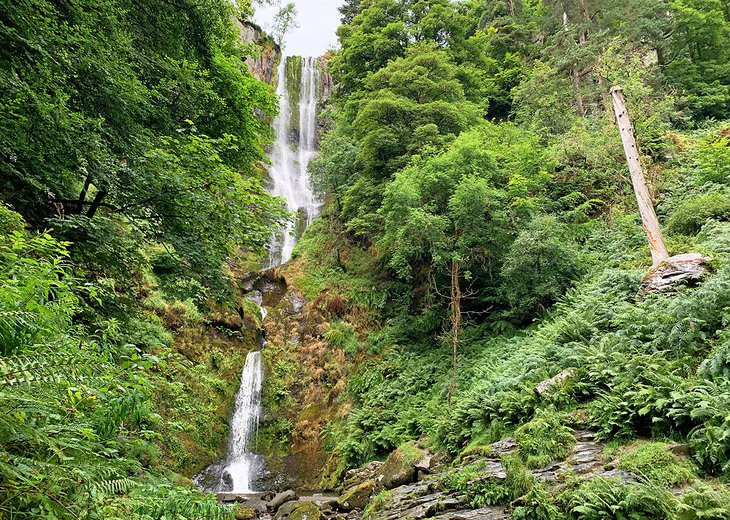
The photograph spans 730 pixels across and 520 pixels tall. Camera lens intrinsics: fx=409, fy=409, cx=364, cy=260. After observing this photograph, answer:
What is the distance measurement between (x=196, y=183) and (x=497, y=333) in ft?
28.2

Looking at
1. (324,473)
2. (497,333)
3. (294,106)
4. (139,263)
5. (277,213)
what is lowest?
(324,473)

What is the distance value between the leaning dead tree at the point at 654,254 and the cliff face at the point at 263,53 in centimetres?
2869

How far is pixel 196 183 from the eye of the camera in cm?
500

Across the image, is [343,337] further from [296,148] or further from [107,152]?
[296,148]

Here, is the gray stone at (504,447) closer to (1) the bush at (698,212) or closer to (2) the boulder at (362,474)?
(2) the boulder at (362,474)

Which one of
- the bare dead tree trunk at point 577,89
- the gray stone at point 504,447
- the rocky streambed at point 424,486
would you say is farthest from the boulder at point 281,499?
the bare dead tree trunk at point 577,89

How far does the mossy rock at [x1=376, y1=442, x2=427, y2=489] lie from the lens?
8.11 meters

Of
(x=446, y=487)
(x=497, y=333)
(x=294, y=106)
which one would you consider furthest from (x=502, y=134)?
(x=294, y=106)

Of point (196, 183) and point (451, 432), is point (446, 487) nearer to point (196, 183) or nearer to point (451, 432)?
point (451, 432)

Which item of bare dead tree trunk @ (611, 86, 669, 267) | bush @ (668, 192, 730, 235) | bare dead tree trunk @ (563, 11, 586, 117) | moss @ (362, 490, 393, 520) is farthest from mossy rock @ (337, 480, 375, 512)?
bare dead tree trunk @ (563, 11, 586, 117)

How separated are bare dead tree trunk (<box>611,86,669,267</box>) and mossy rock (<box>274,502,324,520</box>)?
8.61 metres

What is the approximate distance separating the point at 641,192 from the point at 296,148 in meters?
25.6

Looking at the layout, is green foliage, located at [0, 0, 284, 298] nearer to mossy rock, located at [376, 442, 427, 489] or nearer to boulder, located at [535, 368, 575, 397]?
boulder, located at [535, 368, 575, 397]

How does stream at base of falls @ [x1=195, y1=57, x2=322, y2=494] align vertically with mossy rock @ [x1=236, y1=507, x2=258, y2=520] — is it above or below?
above
